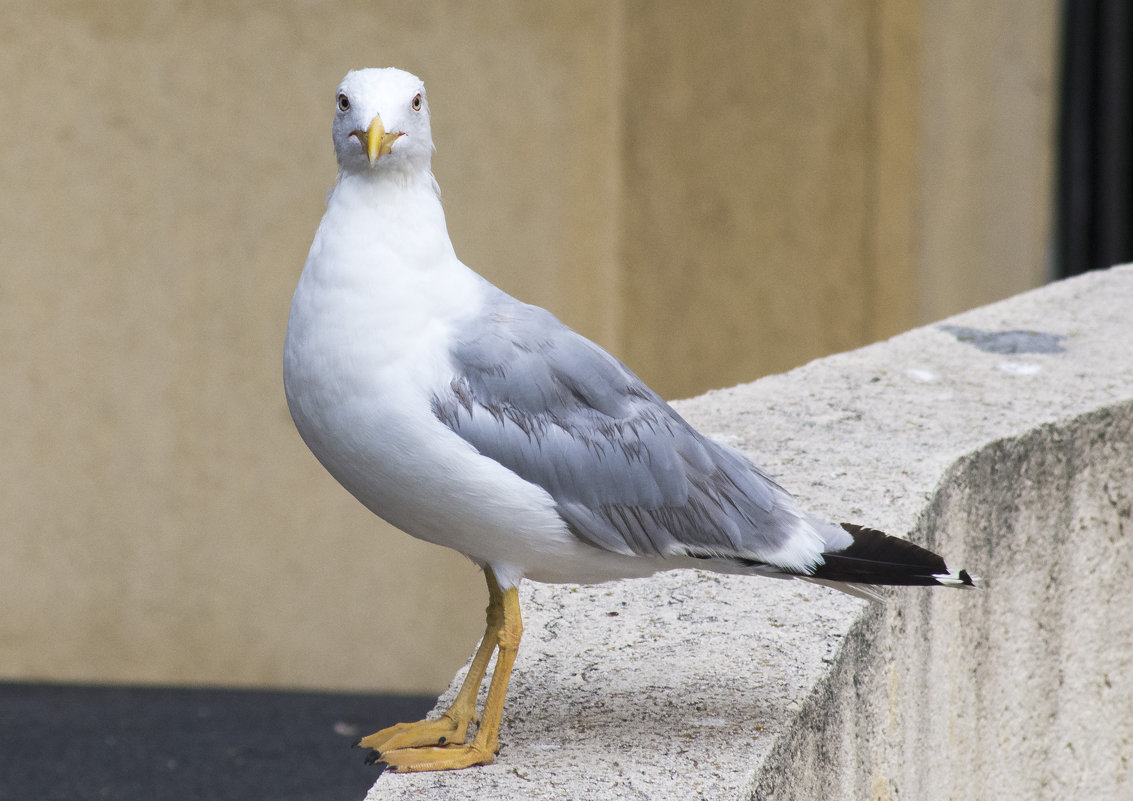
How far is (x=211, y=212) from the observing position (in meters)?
5.52

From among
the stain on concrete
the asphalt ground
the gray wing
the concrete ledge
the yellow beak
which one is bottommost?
the asphalt ground

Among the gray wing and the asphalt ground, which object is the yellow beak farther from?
the asphalt ground

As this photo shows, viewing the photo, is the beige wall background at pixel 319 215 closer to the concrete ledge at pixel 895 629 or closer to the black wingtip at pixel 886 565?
the concrete ledge at pixel 895 629

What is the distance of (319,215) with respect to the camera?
217 inches

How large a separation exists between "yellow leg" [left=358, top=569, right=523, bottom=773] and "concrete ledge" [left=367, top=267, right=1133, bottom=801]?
0.03 metres

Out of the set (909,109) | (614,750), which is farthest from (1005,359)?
(909,109)

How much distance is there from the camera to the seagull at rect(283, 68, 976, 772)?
1.60m

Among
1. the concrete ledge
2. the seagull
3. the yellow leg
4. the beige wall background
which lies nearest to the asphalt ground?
→ the beige wall background

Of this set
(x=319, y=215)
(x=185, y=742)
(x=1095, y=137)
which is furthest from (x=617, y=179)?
(x=185, y=742)

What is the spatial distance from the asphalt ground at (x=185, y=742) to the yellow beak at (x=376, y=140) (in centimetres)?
284

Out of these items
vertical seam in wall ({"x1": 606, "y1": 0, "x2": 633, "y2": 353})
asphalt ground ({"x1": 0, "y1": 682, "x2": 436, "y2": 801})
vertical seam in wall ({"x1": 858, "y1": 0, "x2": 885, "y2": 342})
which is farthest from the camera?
vertical seam in wall ({"x1": 606, "y1": 0, "x2": 633, "y2": 353})

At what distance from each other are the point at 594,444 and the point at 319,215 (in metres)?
4.03

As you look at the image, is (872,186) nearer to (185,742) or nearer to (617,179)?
(617,179)

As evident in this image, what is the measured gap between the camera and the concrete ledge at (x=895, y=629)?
181 centimetres
